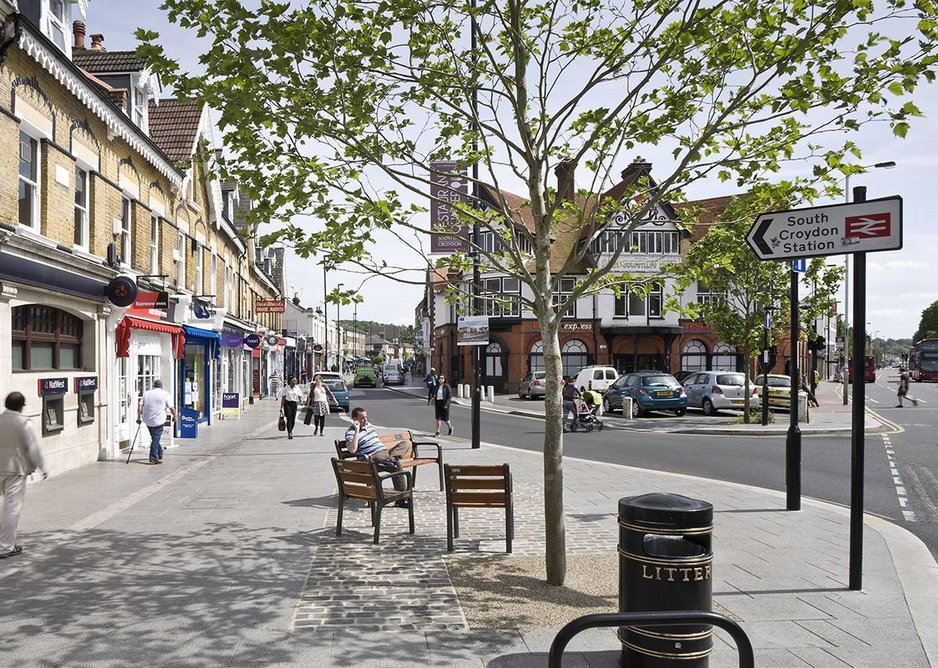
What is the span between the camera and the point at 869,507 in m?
10.1

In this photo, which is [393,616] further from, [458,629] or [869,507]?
[869,507]

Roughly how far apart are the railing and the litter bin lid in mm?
1416

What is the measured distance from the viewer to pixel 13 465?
7.33 meters

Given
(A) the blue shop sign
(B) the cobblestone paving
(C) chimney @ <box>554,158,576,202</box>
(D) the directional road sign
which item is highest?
(C) chimney @ <box>554,158,576,202</box>

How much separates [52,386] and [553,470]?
9.43m

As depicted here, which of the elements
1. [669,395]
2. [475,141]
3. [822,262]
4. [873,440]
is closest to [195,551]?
[475,141]

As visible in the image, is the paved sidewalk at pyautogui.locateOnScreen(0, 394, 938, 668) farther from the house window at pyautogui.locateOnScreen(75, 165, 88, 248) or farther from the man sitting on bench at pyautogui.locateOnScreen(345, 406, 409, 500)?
the house window at pyautogui.locateOnScreen(75, 165, 88, 248)

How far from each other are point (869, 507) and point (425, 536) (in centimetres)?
615

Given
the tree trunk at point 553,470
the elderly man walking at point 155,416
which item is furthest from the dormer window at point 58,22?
the tree trunk at point 553,470

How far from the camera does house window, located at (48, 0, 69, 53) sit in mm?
12891

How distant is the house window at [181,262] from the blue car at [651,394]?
15660 millimetres

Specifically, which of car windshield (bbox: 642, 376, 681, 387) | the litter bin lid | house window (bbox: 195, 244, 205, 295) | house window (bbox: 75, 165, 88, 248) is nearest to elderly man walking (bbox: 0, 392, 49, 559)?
the litter bin lid

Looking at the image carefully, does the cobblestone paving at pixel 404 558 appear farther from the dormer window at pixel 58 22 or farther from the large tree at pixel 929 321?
the large tree at pixel 929 321

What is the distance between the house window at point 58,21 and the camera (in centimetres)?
1289
